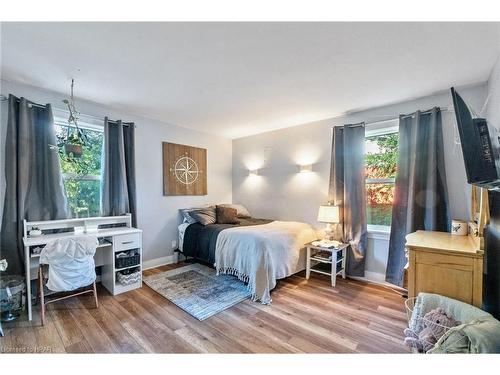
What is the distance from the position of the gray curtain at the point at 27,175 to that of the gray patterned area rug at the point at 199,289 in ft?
4.56

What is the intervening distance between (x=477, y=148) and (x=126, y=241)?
10.6ft

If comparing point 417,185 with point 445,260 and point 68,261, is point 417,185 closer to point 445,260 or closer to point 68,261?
point 445,260

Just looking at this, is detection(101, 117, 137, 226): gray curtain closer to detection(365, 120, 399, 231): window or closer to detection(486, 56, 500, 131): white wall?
detection(365, 120, 399, 231): window

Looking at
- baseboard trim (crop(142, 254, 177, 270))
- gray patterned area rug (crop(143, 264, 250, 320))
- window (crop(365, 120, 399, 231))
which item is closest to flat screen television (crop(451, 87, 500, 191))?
window (crop(365, 120, 399, 231))

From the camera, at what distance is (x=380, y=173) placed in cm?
313

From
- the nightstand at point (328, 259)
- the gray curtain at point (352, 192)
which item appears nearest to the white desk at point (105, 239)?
the nightstand at point (328, 259)

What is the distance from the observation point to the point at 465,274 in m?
1.63

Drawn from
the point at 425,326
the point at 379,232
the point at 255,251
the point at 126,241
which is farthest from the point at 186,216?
the point at 425,326

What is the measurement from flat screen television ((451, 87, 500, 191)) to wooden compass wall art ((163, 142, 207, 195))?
3.50 meters

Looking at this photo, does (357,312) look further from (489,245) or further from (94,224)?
(94,224)

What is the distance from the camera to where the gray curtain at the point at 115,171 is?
9.85ft

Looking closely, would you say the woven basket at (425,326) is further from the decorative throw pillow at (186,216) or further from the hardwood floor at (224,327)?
the decorative throw pillow at (186,216)

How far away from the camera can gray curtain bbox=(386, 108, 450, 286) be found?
2.54 m
